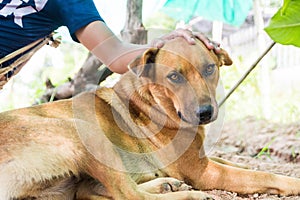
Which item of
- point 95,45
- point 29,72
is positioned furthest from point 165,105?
point 29,72

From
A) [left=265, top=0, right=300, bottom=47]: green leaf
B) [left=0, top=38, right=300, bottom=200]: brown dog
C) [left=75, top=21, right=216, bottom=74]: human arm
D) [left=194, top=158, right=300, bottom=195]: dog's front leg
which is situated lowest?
[left=194, top=158, right=300, bottom=195]: dog's front leg

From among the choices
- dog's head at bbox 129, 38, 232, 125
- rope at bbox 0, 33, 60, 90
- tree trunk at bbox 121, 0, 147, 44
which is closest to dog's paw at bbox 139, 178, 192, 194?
dog's head at bbox 129, 38, 232, 125

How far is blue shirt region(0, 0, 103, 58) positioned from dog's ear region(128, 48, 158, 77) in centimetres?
33

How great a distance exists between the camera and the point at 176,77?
2992mm

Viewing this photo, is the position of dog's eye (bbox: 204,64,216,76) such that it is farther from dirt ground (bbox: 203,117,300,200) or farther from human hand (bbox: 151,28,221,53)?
dirt ground (bbox: 203,117,300,200)

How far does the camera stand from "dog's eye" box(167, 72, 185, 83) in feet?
9.77

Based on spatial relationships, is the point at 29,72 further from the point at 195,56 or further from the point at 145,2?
the point at 195,56

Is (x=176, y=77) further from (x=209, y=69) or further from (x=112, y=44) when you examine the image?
(x=112, y=44)

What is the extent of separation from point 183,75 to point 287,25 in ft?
2.23

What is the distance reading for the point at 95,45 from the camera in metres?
2.91

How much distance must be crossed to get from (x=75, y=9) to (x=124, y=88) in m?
0.64

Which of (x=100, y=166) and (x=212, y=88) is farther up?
(x=212, y=88)

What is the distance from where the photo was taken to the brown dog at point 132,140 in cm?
262

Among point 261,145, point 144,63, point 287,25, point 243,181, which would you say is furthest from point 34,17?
point 261,145
